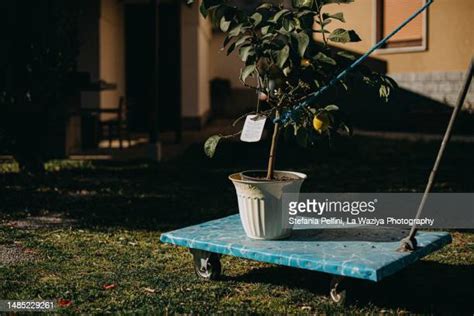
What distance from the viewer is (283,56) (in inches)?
132

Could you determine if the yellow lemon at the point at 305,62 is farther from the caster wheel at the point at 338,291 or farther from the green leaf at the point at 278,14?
the caster wheel at the point at 338,291

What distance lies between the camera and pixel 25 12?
25.2ft

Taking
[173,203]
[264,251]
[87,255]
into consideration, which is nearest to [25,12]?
[173,203]

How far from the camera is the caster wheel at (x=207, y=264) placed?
3.81 m

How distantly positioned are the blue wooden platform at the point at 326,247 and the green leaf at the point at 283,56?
3.10 feet

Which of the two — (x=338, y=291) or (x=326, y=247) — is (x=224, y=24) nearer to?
(x=326, y=247)

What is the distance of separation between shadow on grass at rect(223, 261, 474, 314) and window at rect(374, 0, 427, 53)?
7.64 m

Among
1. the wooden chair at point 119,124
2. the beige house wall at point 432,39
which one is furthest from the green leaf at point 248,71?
the wooden chair at point 119,124

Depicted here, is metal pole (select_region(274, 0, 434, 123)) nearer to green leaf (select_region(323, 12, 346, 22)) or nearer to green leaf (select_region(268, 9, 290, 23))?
green leaf (select_region(323, 12, 346, 22))

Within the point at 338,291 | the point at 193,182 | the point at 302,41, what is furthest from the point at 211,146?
the point at 193,182

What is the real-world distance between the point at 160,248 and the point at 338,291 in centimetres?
159

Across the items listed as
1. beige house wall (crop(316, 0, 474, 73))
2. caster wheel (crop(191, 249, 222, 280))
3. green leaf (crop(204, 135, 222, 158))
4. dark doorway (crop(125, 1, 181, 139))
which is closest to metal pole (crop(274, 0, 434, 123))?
green leaf (crop(204, 135, 222, 158))

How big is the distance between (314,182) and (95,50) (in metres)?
5.72

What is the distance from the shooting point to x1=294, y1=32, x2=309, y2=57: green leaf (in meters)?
3.33
